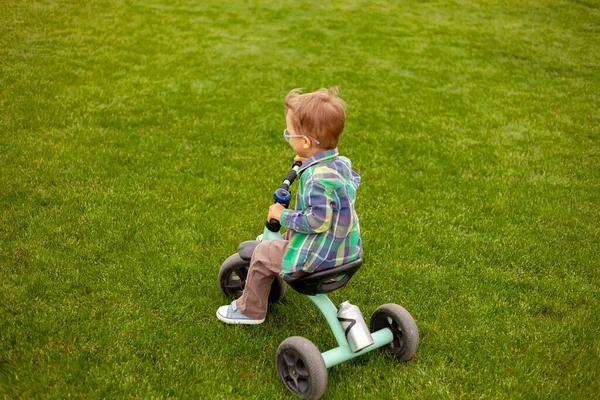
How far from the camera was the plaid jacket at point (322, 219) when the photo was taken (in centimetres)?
303

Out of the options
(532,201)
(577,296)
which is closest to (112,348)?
(577,296)

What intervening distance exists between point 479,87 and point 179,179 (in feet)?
17.8

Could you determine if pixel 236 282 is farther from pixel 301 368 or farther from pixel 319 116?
pixel 319 116

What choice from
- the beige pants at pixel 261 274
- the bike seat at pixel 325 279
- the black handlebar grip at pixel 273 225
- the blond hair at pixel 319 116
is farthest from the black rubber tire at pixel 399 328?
the blond hair at pixel 319 116

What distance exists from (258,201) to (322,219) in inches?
97.7

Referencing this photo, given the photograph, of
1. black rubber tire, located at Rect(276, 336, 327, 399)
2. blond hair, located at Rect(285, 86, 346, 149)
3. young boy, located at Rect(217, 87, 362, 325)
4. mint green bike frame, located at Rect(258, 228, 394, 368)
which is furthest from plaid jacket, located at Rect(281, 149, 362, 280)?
black rubber tire, located at Rect(276, 336, 327, 399)

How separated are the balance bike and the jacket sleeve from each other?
0.55 feet

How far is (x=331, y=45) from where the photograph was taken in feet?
34.3

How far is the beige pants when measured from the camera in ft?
11.0

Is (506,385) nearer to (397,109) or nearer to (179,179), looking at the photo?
(179,179)

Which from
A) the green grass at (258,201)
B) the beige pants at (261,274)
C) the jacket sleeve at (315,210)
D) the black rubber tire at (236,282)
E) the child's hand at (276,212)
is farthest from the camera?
the black rubber tire at (236,282)

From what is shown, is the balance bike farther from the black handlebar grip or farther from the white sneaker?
the white sneaker

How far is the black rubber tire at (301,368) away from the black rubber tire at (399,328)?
60 centimetres

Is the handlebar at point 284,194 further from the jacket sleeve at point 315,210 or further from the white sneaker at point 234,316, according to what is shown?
the white sneaker at point 234,316
